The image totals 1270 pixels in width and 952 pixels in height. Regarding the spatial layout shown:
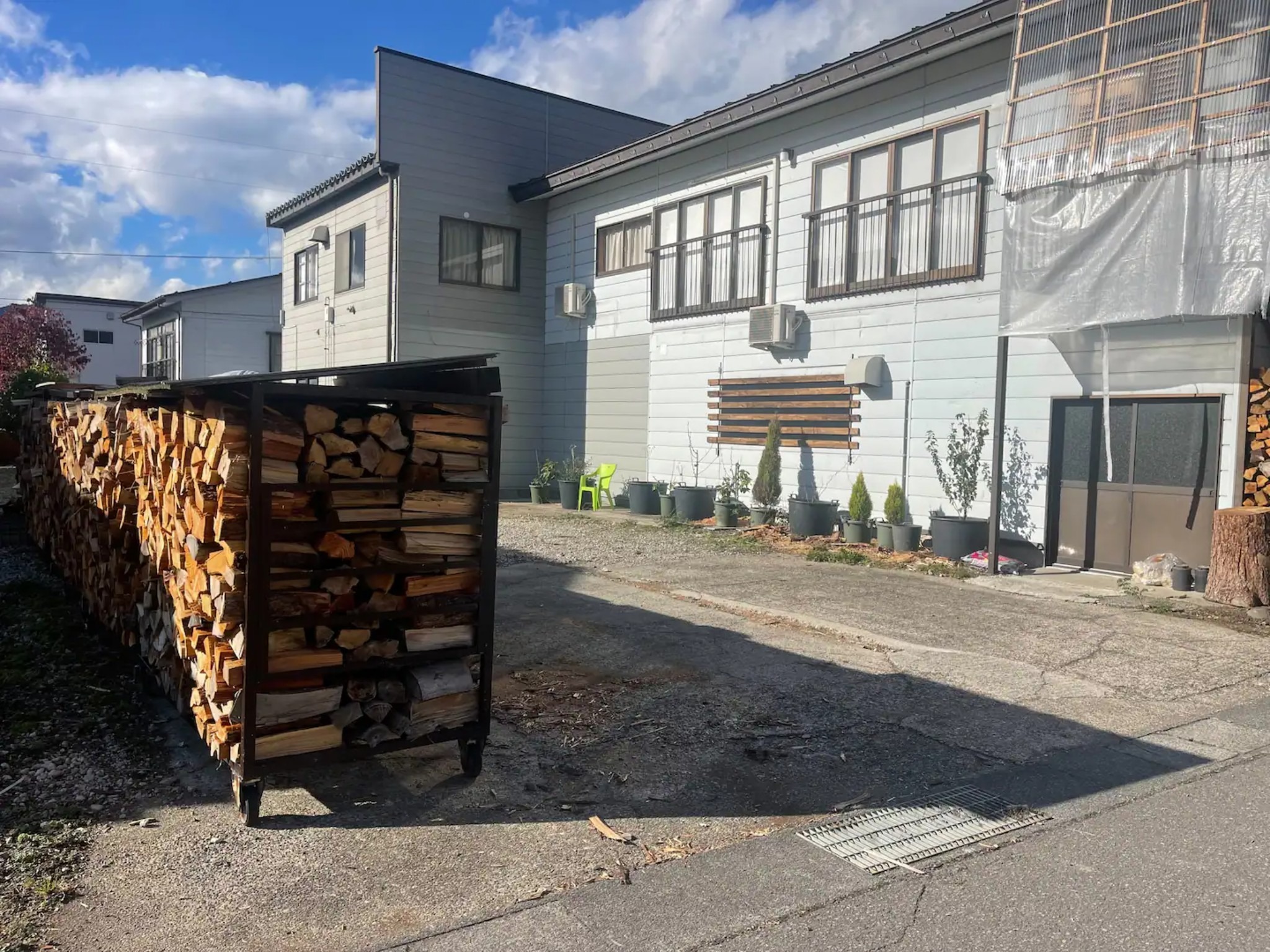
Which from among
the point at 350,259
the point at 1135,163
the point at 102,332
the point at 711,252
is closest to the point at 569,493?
the point at 711,252

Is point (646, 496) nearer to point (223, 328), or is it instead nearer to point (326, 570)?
point (326, 570)

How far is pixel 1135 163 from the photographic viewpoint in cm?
852

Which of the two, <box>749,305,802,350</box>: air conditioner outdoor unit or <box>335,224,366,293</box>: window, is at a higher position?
<box>335,224,366,293</box>: window

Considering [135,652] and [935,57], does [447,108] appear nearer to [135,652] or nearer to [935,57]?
[935,57]

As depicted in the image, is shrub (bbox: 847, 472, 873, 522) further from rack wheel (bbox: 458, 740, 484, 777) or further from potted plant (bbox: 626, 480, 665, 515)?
rack wheel (bbox: 458, 740, 484, 777)

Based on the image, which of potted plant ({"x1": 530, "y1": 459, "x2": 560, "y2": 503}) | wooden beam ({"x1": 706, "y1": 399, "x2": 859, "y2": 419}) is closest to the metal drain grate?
wooden beam ({"x1": 706, "y1": 399, "x2": 859, "y2": 419})

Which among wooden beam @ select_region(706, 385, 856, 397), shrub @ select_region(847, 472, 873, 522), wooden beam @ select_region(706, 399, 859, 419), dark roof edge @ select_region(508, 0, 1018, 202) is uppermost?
dark roof edge @ select_region(508, 0, 1018, 202)

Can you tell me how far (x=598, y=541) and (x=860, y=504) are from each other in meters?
3.26

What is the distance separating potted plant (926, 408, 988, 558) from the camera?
33.5ft

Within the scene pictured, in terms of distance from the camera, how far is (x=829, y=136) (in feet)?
40.8

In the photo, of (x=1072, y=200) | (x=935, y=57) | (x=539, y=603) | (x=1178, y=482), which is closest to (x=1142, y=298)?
(x=1072, y=200)

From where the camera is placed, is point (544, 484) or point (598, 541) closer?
point (598, 541)

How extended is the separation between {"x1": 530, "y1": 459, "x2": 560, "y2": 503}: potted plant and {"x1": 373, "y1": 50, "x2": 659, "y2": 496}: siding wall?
909 mm

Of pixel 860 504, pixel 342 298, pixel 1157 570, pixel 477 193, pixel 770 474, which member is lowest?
pixel 1157 570
